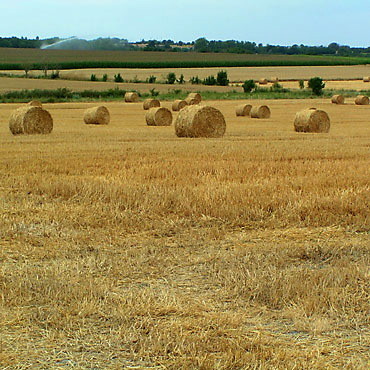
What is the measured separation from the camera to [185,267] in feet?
19.5

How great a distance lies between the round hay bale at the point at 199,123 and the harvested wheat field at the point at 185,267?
843 cm

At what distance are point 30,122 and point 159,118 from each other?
6.70 m

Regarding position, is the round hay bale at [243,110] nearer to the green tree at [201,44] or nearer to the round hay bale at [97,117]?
the round hay bale at [97,117]

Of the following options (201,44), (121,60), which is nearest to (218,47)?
(201,44)

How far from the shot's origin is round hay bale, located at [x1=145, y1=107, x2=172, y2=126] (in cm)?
2670

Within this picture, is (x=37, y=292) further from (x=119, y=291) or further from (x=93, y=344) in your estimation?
(x=93, y=344)

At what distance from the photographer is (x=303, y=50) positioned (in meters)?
168

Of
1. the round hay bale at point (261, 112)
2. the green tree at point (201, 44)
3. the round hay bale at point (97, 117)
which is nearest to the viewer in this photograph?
the round hay bale at point (97, 117)

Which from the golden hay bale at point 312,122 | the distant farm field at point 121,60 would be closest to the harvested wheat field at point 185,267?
the golden hay bale at point 312,122

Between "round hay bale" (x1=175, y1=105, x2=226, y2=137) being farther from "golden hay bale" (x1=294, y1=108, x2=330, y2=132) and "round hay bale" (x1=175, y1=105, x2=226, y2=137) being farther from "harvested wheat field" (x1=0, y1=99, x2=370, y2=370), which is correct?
"harvested wheat field" (x1=0, y1=99, x2=370, y2=370)

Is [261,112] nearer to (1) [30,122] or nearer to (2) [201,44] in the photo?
(1) [30,122]

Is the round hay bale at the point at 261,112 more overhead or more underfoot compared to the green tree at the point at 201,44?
more underfoot

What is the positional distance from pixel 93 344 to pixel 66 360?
0.78 ft

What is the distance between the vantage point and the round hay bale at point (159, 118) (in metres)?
26.7
